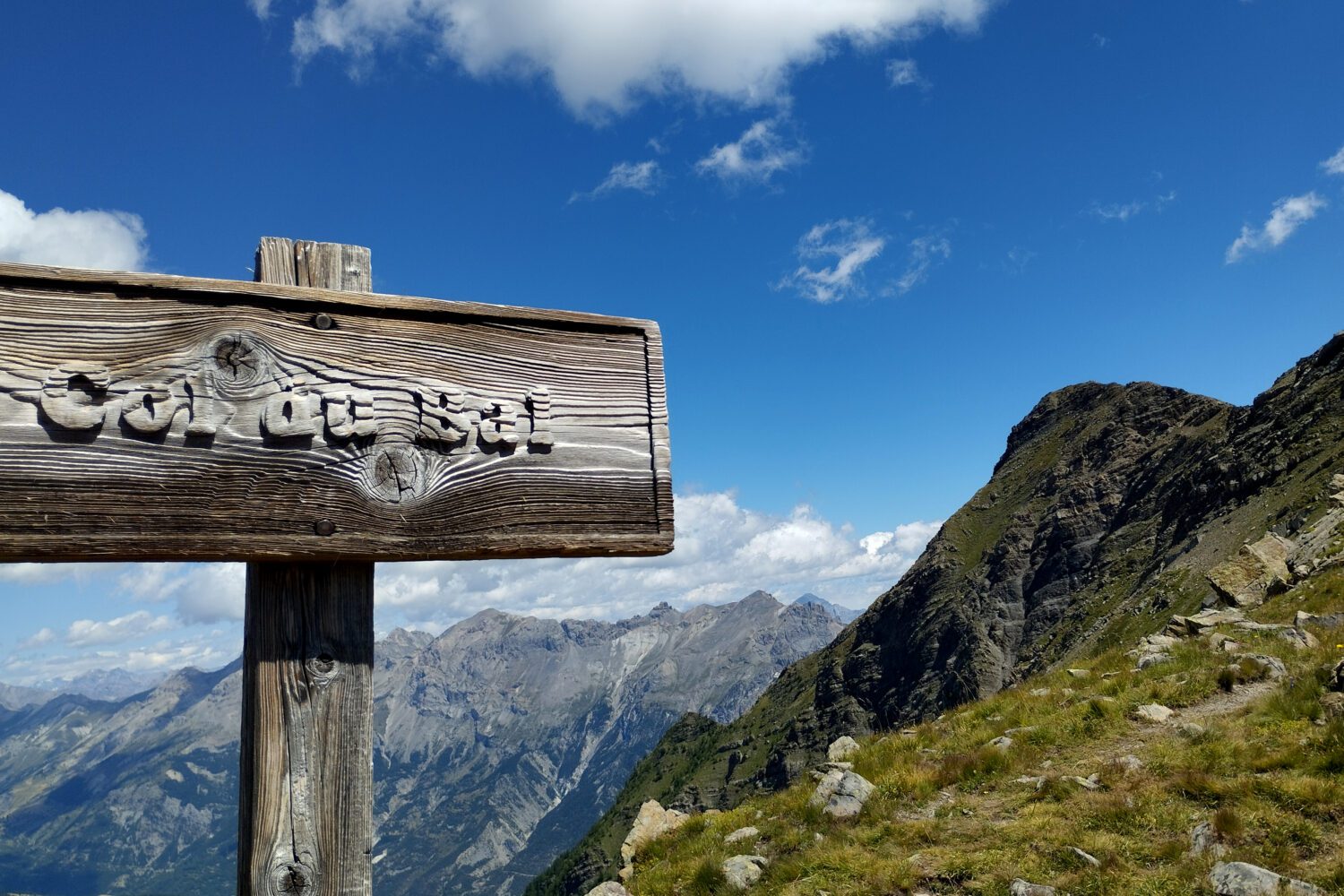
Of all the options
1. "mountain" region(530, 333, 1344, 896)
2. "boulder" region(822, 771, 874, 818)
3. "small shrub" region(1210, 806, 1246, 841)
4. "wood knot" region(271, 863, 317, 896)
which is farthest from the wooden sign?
"mountain" region(530, 333, 1344, 896)

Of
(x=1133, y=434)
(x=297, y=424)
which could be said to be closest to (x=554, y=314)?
(x=297, y=424)

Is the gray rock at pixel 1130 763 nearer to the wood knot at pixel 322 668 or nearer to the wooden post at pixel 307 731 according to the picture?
the wooden post at pixel 307 731

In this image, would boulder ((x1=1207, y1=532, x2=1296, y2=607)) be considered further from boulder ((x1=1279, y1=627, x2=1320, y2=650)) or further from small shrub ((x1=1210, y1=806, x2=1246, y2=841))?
small shrub ((x1=1210, y1=806, x2=1246, y2=841))

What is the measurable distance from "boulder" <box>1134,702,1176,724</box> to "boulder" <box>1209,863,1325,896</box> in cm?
652

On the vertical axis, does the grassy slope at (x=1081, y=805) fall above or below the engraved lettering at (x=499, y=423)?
below

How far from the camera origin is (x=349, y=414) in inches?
116

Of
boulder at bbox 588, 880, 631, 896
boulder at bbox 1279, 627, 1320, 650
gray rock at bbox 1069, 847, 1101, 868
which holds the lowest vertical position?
boulder at bbox 588, 880, 631, 896

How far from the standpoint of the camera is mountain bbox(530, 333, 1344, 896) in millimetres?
88312

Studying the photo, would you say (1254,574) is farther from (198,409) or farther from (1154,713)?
(198,409)

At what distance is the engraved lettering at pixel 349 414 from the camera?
289cm

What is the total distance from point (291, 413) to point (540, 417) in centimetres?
94

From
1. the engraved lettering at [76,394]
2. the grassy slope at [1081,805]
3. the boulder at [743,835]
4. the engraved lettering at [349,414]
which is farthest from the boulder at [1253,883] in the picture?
the engraved lettering at [76,394]

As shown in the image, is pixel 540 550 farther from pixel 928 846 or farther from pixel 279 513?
pixel 928 846

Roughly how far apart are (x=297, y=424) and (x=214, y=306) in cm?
53
